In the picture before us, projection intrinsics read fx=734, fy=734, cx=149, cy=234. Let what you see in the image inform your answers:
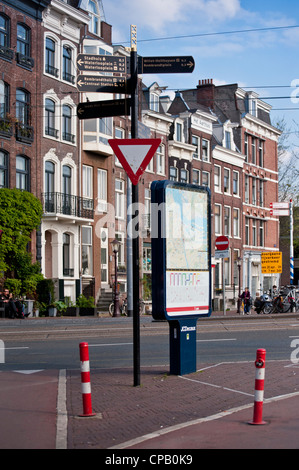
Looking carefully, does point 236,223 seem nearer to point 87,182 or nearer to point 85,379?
point 87,182

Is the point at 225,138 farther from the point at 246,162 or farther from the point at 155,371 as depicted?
the point at 155,371

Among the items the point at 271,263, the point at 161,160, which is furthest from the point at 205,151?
the point at 271,263

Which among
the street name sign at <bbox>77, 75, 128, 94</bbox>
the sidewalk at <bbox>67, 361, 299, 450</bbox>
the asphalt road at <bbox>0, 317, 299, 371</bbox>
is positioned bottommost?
the asphalt road at <bbox>0, 317, 299, 371</bbox>

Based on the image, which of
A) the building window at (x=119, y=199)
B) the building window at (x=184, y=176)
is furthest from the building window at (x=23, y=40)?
the building window at (x=184, y=176)

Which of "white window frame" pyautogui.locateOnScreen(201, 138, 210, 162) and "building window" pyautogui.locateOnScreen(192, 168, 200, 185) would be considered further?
"white window frame" pyautogui.locateOnScreen(201, 138, 210, 162)

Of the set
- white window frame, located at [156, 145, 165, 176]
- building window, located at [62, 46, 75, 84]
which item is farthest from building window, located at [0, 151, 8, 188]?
white window frame, located at [156, 145, 165, 176]

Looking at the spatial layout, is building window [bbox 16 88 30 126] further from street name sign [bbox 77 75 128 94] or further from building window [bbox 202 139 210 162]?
street name sign [bbox 77 75 128 94]

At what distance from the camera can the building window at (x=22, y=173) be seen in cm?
A: 3354

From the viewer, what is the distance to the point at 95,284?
3900cm

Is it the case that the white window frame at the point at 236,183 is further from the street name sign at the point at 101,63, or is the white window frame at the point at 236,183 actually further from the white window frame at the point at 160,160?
the street name sign at the point at 101,63

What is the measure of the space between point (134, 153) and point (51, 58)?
89.6 ft

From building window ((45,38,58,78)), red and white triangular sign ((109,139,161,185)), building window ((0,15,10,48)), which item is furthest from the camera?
building window ((45,38,58,78))

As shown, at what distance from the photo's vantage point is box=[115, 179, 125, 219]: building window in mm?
41719

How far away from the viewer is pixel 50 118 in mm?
35906
